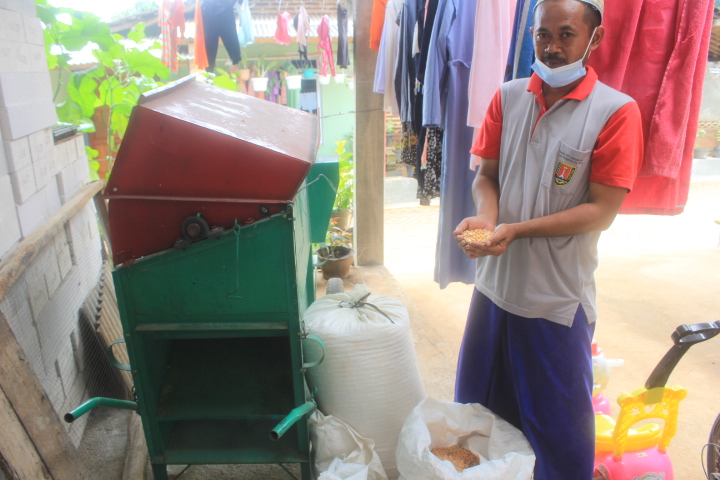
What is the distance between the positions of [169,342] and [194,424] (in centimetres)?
Result: 39

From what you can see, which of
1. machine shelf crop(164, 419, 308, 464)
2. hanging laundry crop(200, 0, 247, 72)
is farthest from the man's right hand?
hanging laundry crop(200, 0, 247, 72)

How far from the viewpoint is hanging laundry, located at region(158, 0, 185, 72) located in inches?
244

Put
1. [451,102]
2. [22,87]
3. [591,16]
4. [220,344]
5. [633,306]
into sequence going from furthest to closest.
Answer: [633,306] < [451,102] < [220,344] < [22,87] < [591,16]

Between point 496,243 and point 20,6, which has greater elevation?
point 20,6

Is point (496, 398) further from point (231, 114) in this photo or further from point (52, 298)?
point (52, 298)

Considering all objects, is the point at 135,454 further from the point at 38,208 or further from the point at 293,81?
the point at 293,81

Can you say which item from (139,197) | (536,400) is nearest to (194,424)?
(139,197)

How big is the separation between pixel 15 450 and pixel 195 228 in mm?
821

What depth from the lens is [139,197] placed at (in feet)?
5.18

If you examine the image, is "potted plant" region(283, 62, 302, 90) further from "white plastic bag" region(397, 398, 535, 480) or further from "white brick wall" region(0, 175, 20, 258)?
"white plastic bag" region(397, 398, 535, 480)

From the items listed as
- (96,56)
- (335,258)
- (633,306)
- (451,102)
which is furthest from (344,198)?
(633,306)

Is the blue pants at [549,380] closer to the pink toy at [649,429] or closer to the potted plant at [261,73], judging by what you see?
the pink toy at [649,429]

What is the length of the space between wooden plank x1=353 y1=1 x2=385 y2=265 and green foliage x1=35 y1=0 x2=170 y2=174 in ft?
5.75

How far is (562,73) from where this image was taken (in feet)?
5.17
